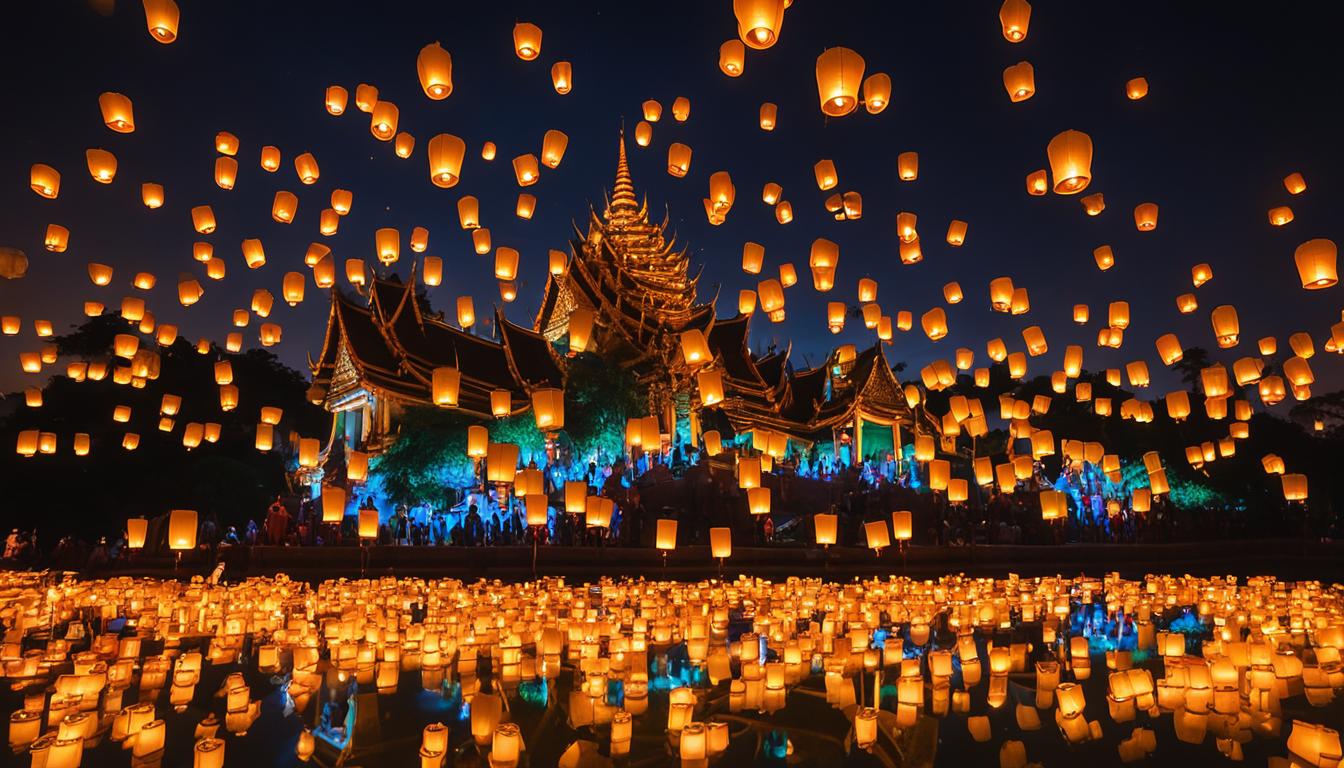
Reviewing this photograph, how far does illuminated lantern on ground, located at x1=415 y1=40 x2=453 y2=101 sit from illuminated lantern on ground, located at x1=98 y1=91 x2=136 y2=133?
4.58m

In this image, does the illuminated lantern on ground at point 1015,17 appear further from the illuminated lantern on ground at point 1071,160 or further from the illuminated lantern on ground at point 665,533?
the illuminated lantern on ground at point 665,533

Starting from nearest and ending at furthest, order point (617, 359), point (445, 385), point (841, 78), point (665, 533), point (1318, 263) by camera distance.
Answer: point (841, 78)
point (1318, 263)
point (665, 533)
point (445, 385)
point (617, 359)

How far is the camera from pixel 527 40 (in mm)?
12703

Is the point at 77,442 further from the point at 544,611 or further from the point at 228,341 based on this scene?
the point at 544,611

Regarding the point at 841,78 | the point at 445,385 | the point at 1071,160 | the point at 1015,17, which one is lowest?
the point at 445,385

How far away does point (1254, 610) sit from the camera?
11352mm

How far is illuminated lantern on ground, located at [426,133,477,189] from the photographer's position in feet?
41.5

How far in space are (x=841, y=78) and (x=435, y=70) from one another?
19.7 ft

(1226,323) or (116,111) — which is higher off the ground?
(116,111)

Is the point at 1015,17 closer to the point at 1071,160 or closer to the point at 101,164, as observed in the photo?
the point at 1071,160

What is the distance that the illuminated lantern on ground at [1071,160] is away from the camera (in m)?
10.7

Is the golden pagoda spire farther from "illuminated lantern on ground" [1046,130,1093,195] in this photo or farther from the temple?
"illuminated lantern on ground" [1046,130,1093,195]

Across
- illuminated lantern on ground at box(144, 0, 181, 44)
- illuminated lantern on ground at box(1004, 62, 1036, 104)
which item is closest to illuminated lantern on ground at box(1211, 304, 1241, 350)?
illuminated lantern on ground at box(1004, 62, 1036, 104)

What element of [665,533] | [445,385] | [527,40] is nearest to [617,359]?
[445,385]
